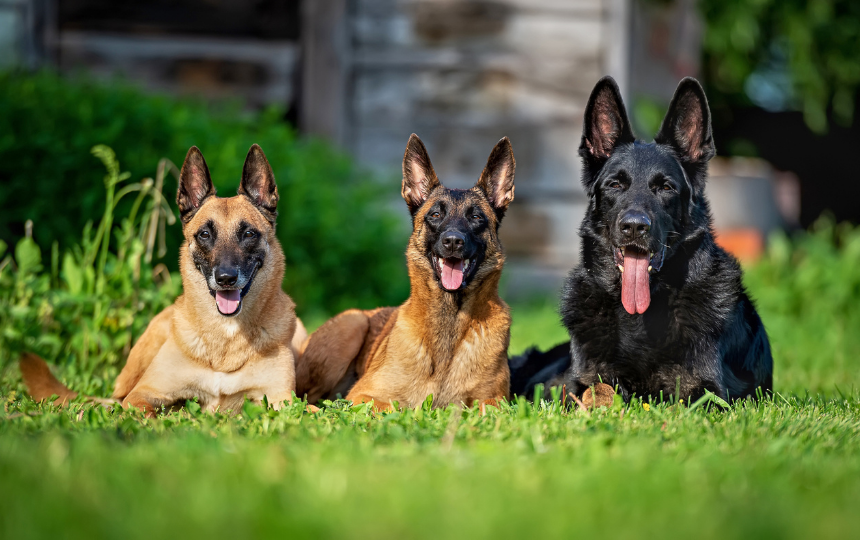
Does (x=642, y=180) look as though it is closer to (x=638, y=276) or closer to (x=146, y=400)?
(x=638, y=276)

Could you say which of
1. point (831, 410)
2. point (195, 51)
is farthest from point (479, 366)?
point (195, 51)

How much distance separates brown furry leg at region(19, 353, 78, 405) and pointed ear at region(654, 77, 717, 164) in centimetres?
327

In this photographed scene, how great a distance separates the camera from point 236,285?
153 inches

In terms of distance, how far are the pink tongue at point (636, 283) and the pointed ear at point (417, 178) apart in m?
1.27

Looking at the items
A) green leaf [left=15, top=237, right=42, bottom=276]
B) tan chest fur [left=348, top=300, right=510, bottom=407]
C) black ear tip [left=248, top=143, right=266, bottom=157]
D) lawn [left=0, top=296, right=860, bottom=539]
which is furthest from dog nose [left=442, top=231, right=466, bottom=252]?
green leaf [left=15, top=237, right=42, bottom=276]

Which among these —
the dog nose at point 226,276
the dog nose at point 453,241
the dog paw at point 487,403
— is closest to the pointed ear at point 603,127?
the dog nose at point 453,241

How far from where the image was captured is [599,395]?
12.7 ft

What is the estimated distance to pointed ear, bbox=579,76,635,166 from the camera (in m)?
4.12

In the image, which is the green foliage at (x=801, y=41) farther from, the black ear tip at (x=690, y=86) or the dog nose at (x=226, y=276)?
the dog nose at (x=226, y=276)

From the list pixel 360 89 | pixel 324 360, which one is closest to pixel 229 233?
pixel 324 360

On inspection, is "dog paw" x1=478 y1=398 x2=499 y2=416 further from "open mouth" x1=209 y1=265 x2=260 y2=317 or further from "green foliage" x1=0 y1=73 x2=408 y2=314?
"green foliage" x1=0 y1=73 x2=408 y2=314

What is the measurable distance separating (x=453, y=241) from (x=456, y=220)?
219 mm

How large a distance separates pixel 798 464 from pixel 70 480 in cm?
223

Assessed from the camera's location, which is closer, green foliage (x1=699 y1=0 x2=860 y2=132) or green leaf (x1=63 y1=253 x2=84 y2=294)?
green leaf (x1=63 y1=253 x2=84 y2=294)
